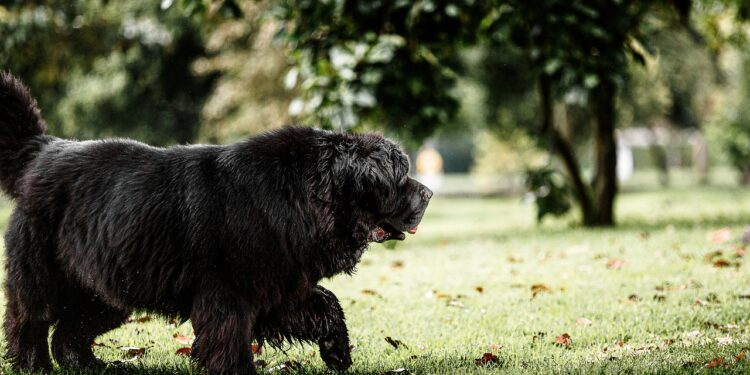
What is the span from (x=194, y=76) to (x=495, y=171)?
44.0 ft

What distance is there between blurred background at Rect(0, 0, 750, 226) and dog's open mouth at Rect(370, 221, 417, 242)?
49.4 inches

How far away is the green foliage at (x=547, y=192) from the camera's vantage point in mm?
12281

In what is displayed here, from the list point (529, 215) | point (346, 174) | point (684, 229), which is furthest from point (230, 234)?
point (529, 215)

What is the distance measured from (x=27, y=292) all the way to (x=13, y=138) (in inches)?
34.7

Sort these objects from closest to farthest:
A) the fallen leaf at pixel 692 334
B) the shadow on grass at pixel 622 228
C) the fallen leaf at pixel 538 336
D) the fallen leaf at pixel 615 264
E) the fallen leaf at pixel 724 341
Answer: the fallen leaf at pixel 724 341
the fallen leaf at pixel 692 334
the fallen leaf at pixel 538 336
the fallen leaf at pixel 615 264
the shadow on grass at pixel 622 228

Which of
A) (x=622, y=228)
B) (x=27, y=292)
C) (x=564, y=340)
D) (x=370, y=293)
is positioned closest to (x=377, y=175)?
(x=564, y=340)

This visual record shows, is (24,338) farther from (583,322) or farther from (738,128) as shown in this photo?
(738,128)

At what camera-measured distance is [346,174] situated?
3.98 m

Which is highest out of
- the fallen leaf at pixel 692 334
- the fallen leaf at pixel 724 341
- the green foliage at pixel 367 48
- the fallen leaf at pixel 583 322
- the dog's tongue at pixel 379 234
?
the green foliage at pixel 367 48

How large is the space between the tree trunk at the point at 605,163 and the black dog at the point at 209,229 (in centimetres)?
912

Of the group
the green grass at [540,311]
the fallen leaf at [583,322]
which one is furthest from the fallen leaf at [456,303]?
the fallen leaf at [583,322]

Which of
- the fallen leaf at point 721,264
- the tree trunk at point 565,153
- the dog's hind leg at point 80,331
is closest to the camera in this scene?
the dog's hind leg at point 80,331

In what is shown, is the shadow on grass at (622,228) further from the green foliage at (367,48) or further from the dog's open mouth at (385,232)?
the dog's open mouth at (385,232)

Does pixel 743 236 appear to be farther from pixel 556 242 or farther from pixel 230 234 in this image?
pixel 230 234
